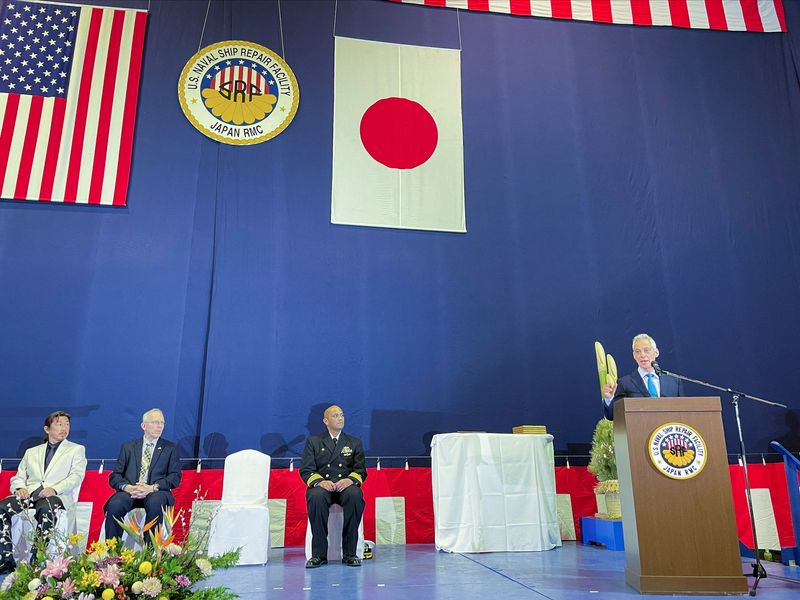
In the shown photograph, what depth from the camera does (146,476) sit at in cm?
420

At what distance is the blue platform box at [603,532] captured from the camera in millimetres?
4492

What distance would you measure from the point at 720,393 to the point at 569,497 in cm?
192

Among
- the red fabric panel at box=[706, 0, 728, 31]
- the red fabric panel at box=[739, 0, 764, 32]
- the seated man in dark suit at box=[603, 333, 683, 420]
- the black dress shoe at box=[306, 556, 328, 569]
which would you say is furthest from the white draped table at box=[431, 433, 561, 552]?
the red fabric panel at box=[739, 0, 764, 32]

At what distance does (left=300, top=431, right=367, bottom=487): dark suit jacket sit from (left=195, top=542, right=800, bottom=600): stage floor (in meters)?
0.55

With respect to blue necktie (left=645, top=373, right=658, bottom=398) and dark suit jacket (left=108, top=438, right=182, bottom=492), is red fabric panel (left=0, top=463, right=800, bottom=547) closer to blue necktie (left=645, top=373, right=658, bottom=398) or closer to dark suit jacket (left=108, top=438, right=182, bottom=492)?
dark suit jacket (left=108, top=438, right=182, bottom=492)

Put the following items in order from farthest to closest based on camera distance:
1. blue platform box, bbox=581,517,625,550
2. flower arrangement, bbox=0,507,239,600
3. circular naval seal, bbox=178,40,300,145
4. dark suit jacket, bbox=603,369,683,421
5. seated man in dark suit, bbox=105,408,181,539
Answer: circular naval seal, bbox=178,40,300,145, blue platform box, bbox=581,517,625,550, seated man in dark suit, bbox=105,408,181,539, dark suit jacket, bbox=603,369,683,421, flower arrangement, bbox=0,507,239,600

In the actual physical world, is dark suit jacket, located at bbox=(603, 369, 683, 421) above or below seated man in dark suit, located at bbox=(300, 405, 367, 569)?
above

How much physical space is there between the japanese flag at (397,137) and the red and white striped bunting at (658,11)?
32.5 inches

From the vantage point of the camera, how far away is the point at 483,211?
245 inches

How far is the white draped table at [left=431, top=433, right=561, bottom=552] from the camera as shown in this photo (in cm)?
433

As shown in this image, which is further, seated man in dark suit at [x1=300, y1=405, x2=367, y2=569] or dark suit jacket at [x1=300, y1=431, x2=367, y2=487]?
dark suit jacket at [x1=300, y1=431, x2=367, y2=487]

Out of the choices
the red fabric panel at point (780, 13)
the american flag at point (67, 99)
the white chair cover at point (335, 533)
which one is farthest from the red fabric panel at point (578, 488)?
the red fabric panel at point (780, 13)

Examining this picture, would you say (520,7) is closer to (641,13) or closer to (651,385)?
(641,13)

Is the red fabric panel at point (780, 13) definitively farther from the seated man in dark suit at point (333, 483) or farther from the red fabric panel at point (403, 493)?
the seated man in dark suit at point (333, 483)
